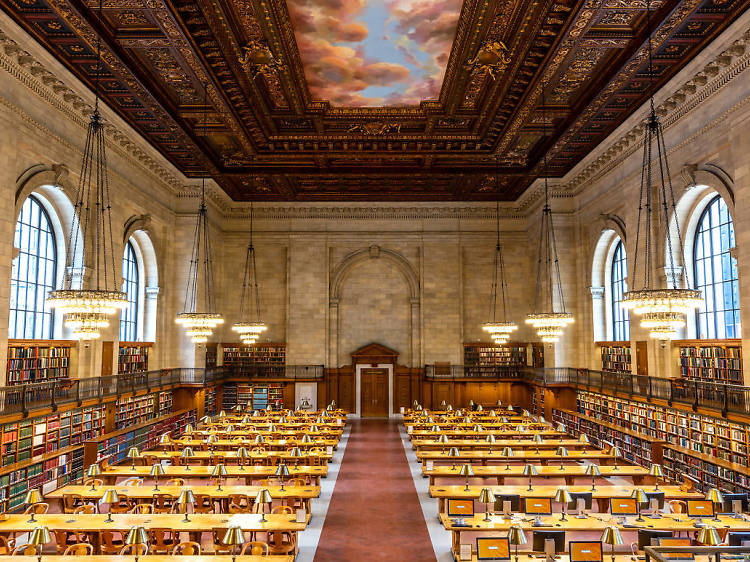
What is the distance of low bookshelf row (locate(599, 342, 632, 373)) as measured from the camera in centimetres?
1764

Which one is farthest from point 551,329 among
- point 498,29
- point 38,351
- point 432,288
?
point 38,351

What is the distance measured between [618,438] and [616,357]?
9.89 feet

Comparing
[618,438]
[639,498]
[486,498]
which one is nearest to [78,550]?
[486,498]

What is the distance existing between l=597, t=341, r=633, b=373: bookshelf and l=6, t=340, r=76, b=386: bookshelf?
14.6m

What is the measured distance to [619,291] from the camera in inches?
757

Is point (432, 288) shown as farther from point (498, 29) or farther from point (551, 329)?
point (498, 29)

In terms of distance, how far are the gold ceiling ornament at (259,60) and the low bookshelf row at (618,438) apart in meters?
11.9

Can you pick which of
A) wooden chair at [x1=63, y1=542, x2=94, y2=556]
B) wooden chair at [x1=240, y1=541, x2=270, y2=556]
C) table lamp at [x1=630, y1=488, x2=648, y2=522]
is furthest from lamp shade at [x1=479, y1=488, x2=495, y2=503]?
wooden chair at [x1=63, y1=542, x2=94, y2=556]

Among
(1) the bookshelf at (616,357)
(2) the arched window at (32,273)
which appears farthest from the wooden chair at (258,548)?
(1) the bookshelf at (616,357)

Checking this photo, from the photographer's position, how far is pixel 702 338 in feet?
46.2

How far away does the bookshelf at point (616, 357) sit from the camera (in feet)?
57.9

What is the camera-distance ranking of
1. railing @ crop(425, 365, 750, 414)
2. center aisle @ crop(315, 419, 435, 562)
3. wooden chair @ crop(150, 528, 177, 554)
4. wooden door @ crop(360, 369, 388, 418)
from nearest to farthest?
wooden chair @ crop(150, 528, 177, 554) → center aisle @ crop(315, 419, 435, 562) → railing @ crop(425, 365, 750, 414) → wooden door @ crop(360, 369, 388, 418)

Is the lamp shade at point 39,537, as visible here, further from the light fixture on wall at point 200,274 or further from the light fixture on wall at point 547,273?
the light fixture on wall at point 547,273

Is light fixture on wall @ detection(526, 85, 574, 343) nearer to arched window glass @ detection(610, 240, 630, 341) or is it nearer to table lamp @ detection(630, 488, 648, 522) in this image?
arched window glass @ detection(610, 240, 630, 341)
